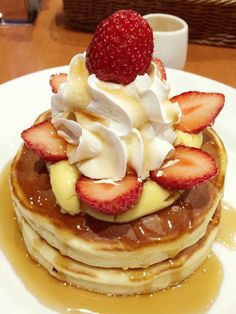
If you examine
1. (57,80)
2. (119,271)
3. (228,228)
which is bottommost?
(228,228)

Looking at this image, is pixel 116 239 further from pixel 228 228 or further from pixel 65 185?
pixel 228 228

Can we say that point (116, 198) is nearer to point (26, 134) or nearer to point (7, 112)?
point (26, 134)

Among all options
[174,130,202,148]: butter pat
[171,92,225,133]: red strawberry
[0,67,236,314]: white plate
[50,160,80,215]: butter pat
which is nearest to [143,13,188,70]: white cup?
[0,67,236,314]: white plate

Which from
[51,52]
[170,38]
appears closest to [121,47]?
[170,38]

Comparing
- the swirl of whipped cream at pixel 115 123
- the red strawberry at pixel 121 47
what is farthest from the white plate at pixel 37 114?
the red strawberry at pixel 121 47

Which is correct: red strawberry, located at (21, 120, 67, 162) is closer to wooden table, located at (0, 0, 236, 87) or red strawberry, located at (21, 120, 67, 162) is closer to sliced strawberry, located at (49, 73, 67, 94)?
sliced strawberry, located at (49, 73, 67, 94)

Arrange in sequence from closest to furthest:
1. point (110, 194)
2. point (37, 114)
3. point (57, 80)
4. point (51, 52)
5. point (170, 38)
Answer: point (110, 194)
point (57, 80)
point (37, 114)
point (170, 38)
point (51, 52)
